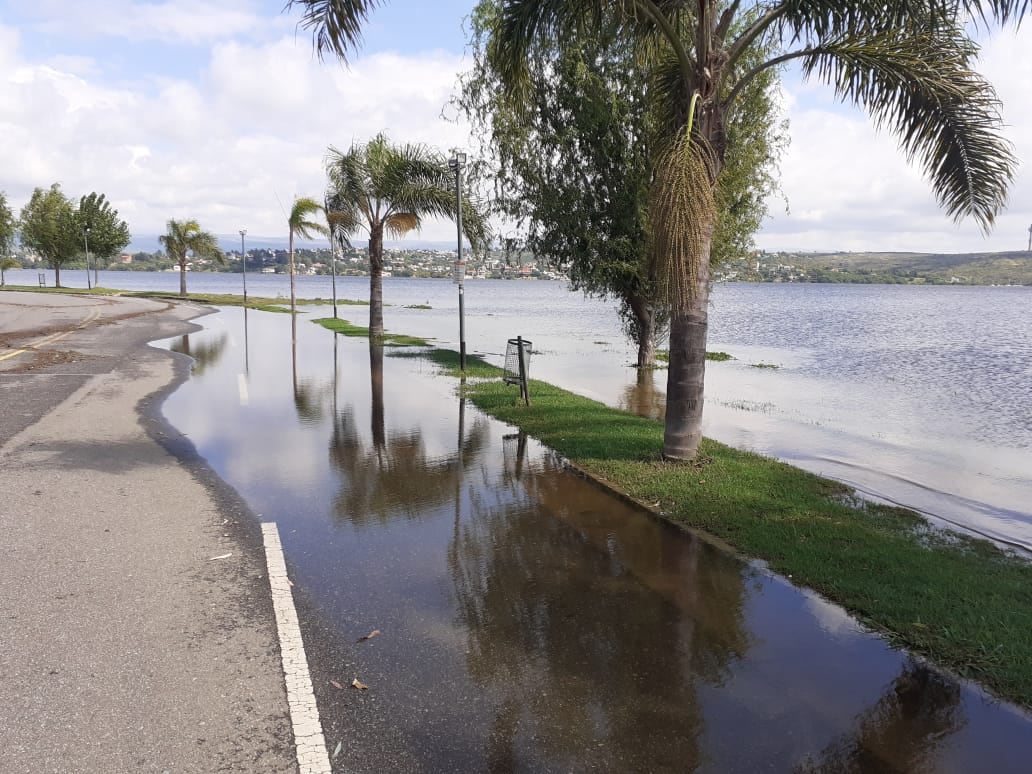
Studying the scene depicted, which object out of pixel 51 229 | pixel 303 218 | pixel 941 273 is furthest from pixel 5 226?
pixel 941 273

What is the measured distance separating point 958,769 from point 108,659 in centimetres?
437

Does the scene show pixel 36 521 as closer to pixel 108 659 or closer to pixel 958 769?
pixel 108 659

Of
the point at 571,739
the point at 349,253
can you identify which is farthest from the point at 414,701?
the point at 349,253

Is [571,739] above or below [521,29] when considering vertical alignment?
below

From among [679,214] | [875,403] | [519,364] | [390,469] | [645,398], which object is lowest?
[875,403]

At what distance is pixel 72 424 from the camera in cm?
1060

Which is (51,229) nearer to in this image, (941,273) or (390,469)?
(390,469)

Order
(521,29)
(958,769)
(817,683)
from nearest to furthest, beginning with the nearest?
(958,769) < (817,683) < (521,29)

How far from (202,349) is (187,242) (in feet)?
159

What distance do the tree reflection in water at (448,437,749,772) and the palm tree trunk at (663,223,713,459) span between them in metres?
1.97

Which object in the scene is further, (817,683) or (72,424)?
(72,424)

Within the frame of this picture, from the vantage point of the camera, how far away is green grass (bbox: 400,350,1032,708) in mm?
4625

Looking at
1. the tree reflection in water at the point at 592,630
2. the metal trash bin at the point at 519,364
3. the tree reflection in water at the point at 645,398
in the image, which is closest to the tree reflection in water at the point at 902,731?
the tree reflection in water at the point at 592,630

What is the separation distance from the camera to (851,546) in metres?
6.33
